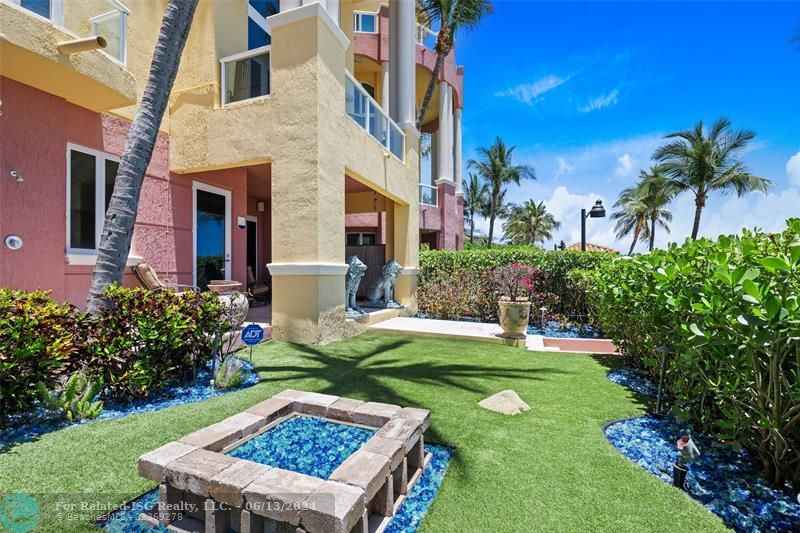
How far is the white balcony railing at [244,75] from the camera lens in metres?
7.75

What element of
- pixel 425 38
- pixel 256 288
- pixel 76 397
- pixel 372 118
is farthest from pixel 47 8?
pixel 425 38

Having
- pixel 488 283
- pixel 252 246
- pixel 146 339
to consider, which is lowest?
pixel 146 339

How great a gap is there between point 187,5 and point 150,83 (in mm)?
1234

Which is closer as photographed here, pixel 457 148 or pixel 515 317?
pixel 515 317

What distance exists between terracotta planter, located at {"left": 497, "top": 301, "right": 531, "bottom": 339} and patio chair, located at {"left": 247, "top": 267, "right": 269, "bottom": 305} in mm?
7007

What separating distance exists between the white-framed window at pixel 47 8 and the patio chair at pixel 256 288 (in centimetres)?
680

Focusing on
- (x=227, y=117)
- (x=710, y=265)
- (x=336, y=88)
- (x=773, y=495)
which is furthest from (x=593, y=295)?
(x=227, y=117)

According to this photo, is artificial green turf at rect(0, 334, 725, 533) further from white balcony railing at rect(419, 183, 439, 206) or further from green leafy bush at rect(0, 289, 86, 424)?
white balcony railing at rect(419, 183, 439, 206)

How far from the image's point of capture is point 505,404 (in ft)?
14.0

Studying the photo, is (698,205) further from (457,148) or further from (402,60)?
(402,60)

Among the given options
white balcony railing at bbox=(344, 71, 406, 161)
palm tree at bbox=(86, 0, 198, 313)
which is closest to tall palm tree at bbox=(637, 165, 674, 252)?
white balcony railing at bbox=(344, 71, 406, 161)

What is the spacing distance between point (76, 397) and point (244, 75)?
271 inches

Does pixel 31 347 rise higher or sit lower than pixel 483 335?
higher

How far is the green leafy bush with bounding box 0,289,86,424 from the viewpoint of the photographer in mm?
3232
